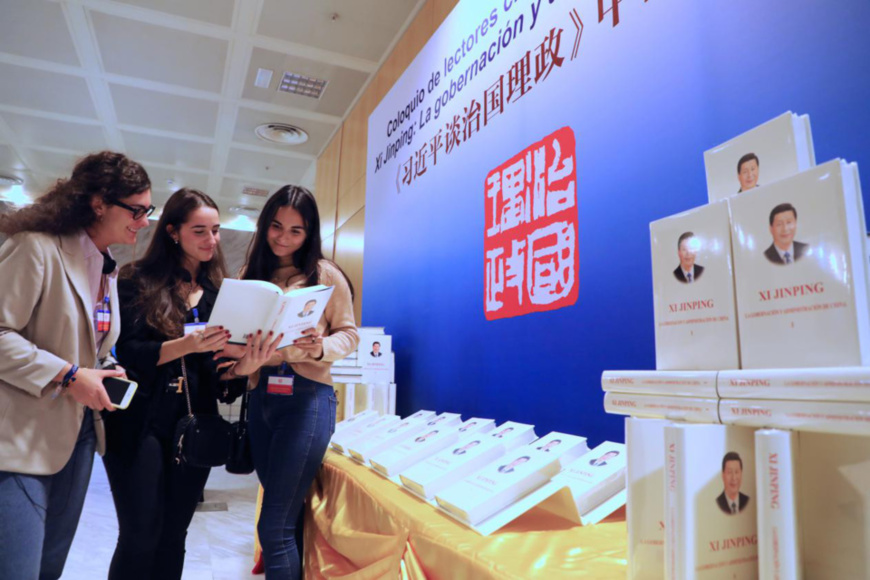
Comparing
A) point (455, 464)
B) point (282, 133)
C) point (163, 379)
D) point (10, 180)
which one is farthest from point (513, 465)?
point (10, 180)

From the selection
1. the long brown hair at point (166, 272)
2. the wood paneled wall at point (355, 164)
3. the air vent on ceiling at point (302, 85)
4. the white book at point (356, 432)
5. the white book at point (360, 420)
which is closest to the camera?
the long brown hair at point (166, 272)

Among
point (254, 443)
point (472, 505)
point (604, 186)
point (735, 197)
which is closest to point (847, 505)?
point (735, 197)

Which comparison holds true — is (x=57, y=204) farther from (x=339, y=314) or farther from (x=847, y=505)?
(x=847, y=505)

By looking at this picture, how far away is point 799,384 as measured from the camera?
0.60m

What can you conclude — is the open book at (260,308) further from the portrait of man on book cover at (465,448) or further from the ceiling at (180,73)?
the ceiling at (180,73)

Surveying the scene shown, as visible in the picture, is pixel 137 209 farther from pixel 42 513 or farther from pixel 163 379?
pixel 42 513

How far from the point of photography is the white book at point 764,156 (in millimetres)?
734

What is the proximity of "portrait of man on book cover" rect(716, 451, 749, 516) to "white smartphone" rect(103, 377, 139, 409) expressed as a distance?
1179 millimetres

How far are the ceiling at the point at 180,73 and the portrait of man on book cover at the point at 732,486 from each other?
3.51 meters

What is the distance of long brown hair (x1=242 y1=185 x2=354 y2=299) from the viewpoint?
1705 mm

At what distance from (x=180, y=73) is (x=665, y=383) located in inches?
188

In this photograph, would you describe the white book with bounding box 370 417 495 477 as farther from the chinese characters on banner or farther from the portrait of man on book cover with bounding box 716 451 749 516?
the portrait of man on book cover with bounding box 716 451 749 516

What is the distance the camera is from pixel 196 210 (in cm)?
160

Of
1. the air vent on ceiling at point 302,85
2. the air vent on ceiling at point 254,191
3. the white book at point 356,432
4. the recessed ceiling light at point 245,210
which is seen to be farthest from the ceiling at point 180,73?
the white book at point 356,432
